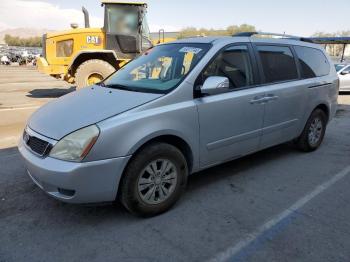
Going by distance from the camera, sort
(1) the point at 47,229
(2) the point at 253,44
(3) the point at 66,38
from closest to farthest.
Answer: (1) the point at 47,229 → (2) the point at 253,44 → (3) the point at 66,38

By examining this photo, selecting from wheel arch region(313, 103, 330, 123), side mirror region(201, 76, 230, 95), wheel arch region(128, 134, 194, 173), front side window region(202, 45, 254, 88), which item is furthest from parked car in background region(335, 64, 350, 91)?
wheel arch region(128, 134, 194, 173)

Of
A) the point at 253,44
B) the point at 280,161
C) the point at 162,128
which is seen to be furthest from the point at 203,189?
the point at 253,44

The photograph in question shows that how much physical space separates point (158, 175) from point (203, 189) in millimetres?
909

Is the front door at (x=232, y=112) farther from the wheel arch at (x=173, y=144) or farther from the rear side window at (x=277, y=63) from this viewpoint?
the rear side window at (x=277, y=63)

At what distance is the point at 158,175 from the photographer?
10.9 ft

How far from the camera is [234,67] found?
13.2ft

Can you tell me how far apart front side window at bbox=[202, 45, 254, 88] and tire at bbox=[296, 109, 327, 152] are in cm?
164

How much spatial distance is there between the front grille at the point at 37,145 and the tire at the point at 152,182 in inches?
28.2

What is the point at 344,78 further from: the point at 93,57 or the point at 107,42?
the point at 93,57

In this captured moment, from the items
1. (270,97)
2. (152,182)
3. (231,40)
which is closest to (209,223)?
(152,182)

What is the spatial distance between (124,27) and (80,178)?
8.99 metres

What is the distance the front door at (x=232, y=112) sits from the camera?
3.68 meters

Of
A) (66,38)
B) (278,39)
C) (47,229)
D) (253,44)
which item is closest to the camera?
(47,229)

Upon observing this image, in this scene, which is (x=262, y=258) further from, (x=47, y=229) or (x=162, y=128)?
(x=47, y=229)
